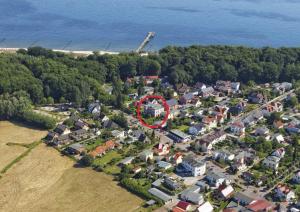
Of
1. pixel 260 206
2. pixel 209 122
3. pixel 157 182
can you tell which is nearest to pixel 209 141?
pixel 209 122

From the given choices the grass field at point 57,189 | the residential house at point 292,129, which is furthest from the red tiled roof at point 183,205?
the residential house at point 292,129

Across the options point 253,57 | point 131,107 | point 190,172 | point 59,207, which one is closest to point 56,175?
point 59,207

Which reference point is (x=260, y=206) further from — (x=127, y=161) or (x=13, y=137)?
(x=13, y=137)

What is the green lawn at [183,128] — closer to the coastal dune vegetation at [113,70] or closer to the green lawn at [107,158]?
the green lawn at [107,158]

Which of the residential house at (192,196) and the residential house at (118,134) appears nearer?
the residential house at (192,196)

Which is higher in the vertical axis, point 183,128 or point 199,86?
point 199,86

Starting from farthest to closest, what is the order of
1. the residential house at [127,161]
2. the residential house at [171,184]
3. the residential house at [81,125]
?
the residential house at [81,125] → the residential house at [127,161] → the residential house at [171,184]
